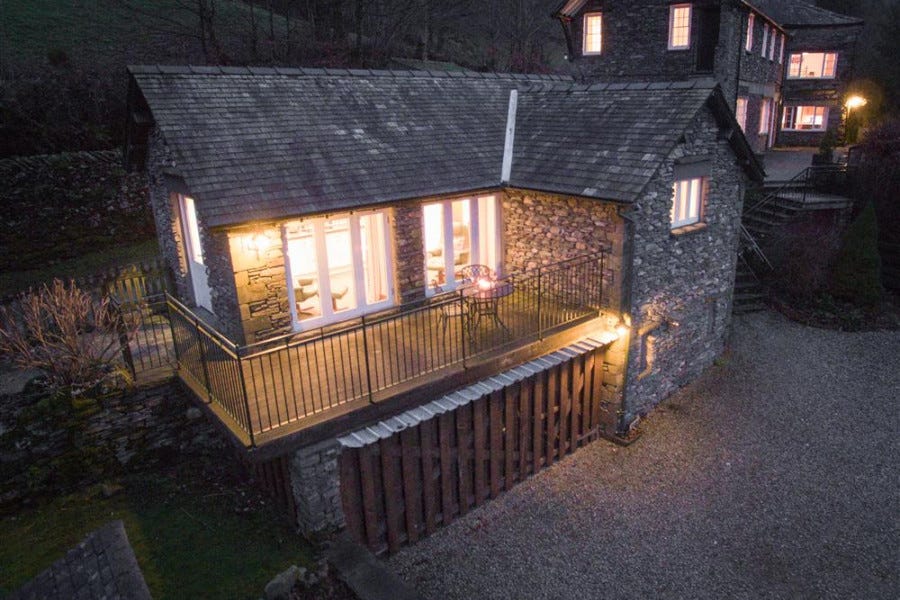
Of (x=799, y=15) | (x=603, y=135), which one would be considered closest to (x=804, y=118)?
(x=799, y=15)

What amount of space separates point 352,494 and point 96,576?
3.33 metres

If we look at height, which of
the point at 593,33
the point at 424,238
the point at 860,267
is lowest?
the point at 860,267

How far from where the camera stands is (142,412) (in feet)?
30.3

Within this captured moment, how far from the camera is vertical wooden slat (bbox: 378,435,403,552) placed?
8469 mm

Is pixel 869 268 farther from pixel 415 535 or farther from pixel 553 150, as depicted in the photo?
pixel 415 535

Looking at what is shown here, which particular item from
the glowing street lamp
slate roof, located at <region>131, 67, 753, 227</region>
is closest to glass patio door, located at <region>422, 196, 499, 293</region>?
A: slate roof, located at <region>131, 67, 753, 227</region>

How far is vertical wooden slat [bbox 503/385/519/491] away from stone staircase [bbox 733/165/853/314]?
1079 centimetres

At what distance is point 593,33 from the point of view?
26.4 meters

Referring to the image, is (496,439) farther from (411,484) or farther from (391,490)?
(391,490)

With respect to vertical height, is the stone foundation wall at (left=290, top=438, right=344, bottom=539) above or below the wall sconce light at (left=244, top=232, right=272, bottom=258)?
below

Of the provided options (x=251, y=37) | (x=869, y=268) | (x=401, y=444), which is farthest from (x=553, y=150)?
(x=251, y=37)

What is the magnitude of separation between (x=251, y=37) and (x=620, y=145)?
22507 millimetres

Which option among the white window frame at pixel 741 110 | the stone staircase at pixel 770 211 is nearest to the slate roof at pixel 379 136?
the stone staircase at pixel 770 211

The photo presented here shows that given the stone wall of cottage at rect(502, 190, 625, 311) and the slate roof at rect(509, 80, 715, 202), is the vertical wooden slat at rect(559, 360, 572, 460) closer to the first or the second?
the stone wall of cottage at rect(502, 190, 625, 311)
